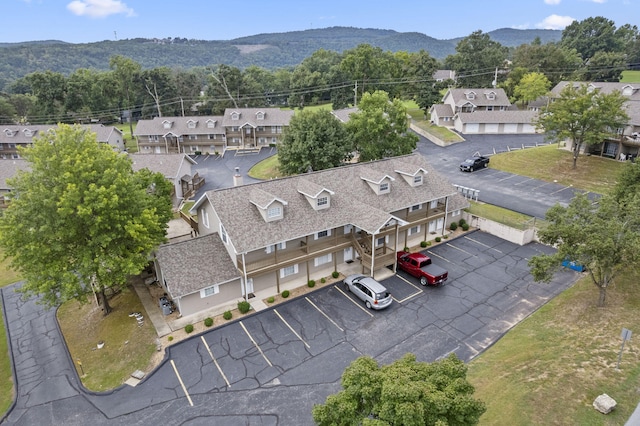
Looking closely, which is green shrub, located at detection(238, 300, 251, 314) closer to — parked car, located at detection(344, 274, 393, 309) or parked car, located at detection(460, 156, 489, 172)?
parked car, located at detection(344, 274, 393, 309)

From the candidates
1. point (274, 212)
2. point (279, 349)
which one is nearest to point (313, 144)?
point (274, 212)

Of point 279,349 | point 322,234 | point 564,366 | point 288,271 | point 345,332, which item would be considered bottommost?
point 279,349

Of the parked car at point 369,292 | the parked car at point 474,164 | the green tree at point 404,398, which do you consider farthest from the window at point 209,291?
the parked car at point 474,164

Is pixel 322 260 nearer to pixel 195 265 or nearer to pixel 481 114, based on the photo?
pixel 195 265

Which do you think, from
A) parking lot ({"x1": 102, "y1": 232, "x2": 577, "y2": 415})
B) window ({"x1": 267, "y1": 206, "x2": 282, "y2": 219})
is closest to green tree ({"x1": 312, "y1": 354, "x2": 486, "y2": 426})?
parking lot ({"x1": 102, "y1": 232, "x2": 577, "y2": 415})

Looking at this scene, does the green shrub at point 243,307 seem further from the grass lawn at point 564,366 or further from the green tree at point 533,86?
the green tree at point 533,86

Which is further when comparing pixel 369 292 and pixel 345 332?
pixel 369 292

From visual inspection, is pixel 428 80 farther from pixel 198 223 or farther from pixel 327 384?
pixel 327 384
